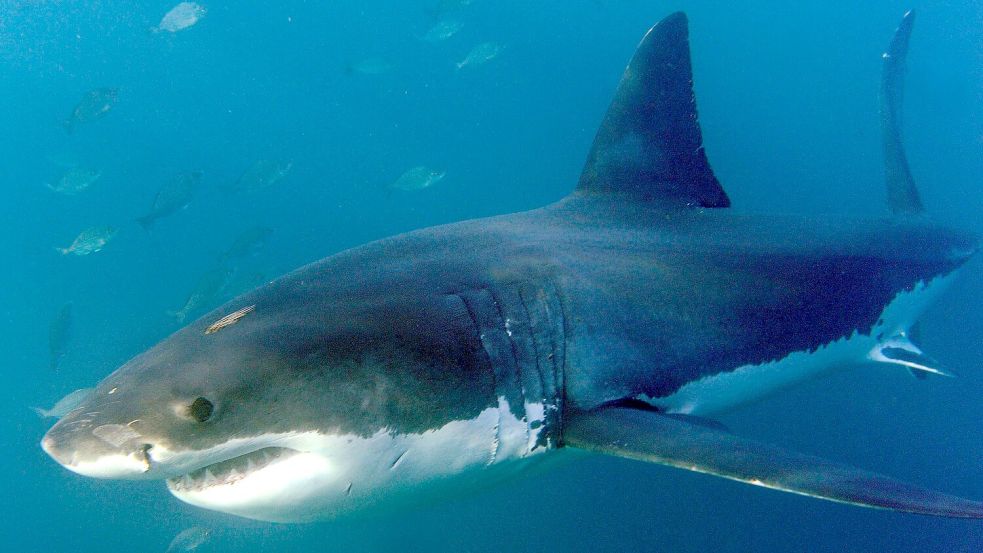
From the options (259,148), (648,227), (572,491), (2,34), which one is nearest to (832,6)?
(259,148)

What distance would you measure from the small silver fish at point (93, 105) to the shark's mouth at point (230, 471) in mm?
13978

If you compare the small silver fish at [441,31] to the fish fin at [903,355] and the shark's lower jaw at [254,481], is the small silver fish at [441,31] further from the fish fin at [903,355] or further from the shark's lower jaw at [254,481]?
the shark's lower jaw at [254,481]

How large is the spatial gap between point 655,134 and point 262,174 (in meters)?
12.7

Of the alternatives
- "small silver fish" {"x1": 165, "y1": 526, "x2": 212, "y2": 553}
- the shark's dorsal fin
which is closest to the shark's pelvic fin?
the shark's dorsal fin

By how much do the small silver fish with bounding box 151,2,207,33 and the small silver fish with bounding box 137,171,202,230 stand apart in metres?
4.43

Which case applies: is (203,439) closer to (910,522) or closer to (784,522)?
(784,522)

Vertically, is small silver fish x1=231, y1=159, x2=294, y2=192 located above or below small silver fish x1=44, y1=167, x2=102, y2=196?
below

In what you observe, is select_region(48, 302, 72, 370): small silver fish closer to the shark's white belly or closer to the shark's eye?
the shark's eye

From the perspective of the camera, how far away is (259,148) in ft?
150

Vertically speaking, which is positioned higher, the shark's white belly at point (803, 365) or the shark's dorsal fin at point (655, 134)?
the shark's dorsal fin at point (655, 134)

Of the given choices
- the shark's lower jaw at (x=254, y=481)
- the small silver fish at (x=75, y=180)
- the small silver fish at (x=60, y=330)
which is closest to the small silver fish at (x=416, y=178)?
the small silver fish at (x=60, y=330)

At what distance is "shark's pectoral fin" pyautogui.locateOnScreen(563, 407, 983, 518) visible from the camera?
1.93 metres

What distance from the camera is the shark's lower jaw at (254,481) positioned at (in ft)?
6.61

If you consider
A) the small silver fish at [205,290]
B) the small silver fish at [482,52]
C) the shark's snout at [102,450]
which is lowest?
the shark's snout at [102,450]
